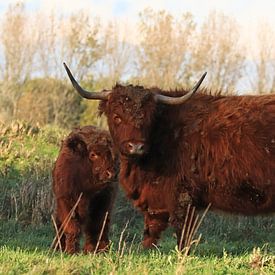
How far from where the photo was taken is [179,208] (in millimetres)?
8820

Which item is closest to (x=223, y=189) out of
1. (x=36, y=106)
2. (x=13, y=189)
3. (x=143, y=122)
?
(x=143, y=122)

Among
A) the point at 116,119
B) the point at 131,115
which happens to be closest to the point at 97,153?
the point at 116,119

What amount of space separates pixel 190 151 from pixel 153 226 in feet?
3.81

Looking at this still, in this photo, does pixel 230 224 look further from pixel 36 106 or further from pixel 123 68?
pixel 123 68

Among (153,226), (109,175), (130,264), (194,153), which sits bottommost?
(153,226)

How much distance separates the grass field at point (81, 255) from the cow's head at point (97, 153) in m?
0.91

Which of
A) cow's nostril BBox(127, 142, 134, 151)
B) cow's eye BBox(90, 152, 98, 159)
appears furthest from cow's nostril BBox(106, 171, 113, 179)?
cow's nostril BBox(127, 142, 134, 151)

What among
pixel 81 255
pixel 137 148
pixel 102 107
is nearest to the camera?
pixel 81 255

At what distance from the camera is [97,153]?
10.5m

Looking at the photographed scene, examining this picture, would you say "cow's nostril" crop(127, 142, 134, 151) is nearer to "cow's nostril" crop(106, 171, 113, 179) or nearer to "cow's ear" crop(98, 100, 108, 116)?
"cow's ear" crop(98, 100, 108, 116)

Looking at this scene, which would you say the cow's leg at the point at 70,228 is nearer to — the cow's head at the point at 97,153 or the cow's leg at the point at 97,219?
the cow's leg at the point at 97,219

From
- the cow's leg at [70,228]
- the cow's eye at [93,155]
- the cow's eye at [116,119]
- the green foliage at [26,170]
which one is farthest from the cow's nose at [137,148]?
the green foliage at [26,170]

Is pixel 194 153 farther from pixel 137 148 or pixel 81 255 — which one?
pixel 81 255

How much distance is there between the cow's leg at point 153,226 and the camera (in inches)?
362
